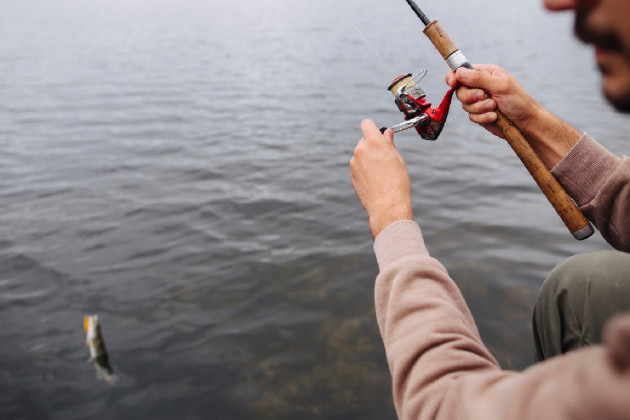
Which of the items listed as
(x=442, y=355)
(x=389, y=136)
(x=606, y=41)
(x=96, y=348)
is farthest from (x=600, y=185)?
(x=96, y=348)

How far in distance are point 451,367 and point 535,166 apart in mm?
1347

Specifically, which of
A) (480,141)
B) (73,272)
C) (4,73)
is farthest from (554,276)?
(4,73)

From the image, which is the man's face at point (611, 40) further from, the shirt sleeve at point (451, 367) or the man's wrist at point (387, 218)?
the man's wrist at point (387, 218)

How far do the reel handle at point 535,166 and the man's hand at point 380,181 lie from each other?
783 mm

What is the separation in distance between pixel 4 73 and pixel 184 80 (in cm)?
621

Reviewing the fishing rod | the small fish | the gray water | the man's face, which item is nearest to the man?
the man's face

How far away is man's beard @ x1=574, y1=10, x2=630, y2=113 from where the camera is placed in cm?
75

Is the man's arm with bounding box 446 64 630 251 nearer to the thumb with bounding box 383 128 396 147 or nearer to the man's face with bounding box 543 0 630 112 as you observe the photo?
the thumb with bounding box 383 128 396 147

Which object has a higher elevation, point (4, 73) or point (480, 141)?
point (4, 73)

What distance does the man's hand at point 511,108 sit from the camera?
249 centimetres

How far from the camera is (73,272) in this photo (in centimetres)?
524

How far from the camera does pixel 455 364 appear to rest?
131cm

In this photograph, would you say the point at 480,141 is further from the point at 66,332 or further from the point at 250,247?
the point at 66,332

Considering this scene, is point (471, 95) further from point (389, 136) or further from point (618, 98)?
point (618, 98)
